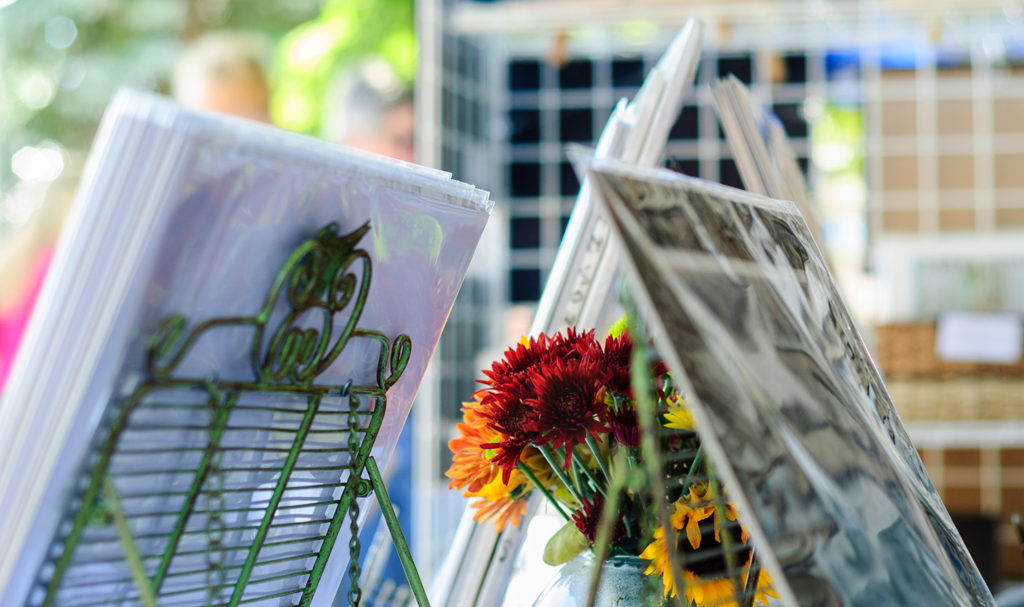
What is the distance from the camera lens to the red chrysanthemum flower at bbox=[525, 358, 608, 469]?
497mm

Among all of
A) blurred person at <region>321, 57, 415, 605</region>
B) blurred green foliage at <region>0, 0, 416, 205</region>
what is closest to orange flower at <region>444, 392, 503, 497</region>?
blurred person at <region>321, 57, 415, 605</region>

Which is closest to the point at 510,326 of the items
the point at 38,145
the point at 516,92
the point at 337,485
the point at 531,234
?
the point at 531,234

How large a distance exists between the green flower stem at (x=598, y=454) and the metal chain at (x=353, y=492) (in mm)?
115

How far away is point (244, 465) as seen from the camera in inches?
17.1

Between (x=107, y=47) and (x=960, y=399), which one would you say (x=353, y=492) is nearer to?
(x=960, y=399)

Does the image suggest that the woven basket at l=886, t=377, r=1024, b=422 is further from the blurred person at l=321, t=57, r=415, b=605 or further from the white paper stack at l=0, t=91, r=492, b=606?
the white paper stack at l=0, t=91, r=492, b=606

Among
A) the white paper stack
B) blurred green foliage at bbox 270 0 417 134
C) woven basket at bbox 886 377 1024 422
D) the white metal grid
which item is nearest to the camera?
the white paper stack

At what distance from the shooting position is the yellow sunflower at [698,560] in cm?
50

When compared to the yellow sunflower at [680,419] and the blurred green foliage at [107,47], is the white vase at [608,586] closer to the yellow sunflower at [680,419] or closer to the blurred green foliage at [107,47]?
the yellow sunflower at [680,419]

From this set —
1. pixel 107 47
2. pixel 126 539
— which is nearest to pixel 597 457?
pixel 126 539

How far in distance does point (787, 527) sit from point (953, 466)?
10.0ft

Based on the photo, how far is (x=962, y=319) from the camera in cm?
262

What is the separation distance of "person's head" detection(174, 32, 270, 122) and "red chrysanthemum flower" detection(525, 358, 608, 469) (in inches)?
69.9

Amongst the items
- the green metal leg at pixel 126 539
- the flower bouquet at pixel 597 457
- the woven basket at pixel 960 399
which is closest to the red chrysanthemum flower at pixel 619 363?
the flower bouquet at pixel 597 457
